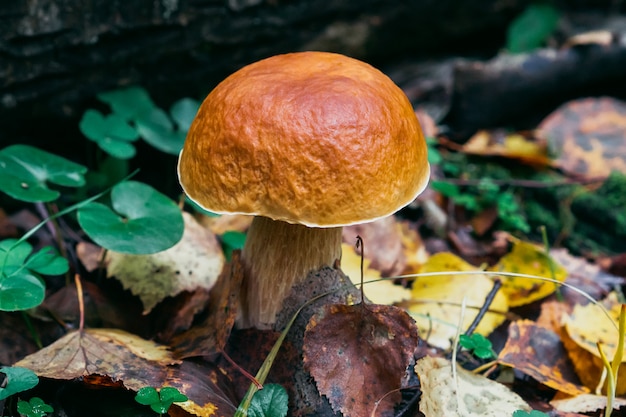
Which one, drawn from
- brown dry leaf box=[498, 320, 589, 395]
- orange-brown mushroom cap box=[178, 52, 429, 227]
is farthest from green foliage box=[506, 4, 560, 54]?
orange-brown mushroom cap box=[178, 52, 429, 227]

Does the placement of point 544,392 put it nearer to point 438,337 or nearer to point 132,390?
point 438,337

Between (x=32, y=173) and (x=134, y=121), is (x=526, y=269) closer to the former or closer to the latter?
(x=134, y=121)

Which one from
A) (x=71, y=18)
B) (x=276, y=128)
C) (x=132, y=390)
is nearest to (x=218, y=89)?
(x=276, y=128)

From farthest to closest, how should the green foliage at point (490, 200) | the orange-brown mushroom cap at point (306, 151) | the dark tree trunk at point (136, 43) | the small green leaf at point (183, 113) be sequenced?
1. the green foliage at point (490, 200)
2. the small green leaf at point (183, 113)
3. the dark tree trunk at point (136, 43)
4. the orange-brown mushroom cap at point (306, 151)

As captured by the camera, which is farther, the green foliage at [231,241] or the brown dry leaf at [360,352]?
the green foliage at [231,241]

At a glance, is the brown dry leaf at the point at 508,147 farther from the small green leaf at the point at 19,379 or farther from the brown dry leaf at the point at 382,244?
the small green leaf at the point at 19,379

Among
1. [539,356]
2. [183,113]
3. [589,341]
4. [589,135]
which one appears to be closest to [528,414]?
[539,356]

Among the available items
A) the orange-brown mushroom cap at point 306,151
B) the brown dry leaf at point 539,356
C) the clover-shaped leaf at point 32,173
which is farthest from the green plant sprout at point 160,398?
the brown dry leaf at point 539,356

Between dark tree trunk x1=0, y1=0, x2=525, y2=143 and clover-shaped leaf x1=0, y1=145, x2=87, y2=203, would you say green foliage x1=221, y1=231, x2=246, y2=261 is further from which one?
dark tree trunk x1=0, y1=0, x2=525, y2=143
